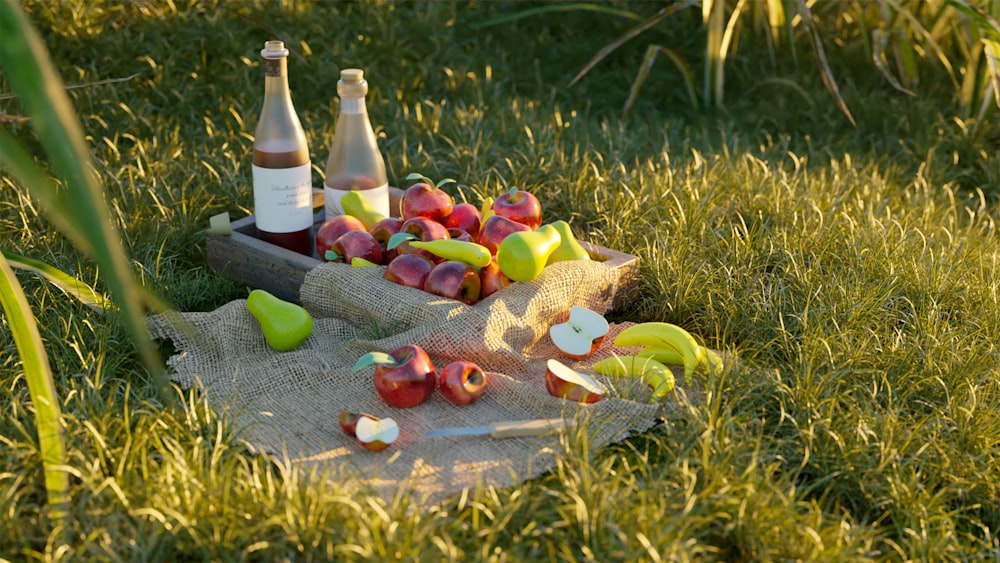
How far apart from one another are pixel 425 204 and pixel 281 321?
56 cm

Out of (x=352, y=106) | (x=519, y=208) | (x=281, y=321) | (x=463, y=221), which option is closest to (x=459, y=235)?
(x=463, y=221)

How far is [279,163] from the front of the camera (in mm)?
2615

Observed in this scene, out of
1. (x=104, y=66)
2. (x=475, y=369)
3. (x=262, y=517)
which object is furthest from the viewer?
(x=104, y=66)

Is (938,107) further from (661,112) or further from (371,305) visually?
(371,305)

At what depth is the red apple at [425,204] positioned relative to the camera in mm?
2705

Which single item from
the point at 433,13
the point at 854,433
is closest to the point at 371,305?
the point at 854,433

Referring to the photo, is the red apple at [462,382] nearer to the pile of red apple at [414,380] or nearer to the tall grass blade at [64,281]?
the pile of red apple at [414,380]

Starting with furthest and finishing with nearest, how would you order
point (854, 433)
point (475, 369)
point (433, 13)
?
1. point (433, 13)
2. point (475, 369)
3. point (854, 433)

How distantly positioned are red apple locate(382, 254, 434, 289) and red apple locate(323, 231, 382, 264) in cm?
14

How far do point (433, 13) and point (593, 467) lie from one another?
9.89ft

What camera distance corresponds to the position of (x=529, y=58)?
4.66 m

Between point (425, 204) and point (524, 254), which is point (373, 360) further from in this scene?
point (425, 204)

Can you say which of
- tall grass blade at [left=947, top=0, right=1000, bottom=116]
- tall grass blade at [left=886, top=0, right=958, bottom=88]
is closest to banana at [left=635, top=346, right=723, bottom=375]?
tall grass blade at [left=947, top=0, right=1000, bottom=116]

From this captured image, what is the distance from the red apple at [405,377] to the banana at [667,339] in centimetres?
51
